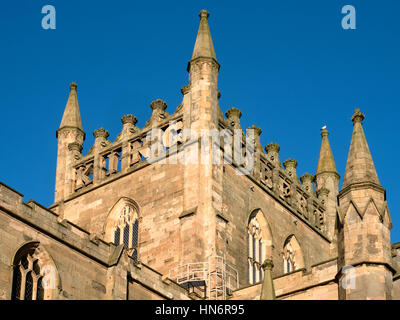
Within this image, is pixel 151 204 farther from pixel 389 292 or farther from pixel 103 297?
pixel 389 292

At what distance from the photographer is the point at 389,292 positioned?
37.9 metres

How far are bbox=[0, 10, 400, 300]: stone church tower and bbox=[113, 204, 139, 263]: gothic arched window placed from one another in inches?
2.7

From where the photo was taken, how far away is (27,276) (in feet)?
125

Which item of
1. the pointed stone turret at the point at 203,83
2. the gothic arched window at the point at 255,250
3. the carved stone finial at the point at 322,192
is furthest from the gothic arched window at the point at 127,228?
the carved stone finial at the point at 322,192

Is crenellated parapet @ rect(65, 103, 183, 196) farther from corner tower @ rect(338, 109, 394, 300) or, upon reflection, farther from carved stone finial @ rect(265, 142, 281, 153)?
corner tower @ rect(338, 109, 394, 300)

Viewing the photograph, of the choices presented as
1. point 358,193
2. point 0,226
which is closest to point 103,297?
point 0,226

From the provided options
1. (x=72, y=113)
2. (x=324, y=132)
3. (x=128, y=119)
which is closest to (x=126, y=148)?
(x=128, y=119)

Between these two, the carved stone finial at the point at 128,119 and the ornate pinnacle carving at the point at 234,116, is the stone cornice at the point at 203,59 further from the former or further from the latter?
the carved stone finial at the point at 128,119

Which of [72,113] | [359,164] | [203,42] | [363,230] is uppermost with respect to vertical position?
[203,42]

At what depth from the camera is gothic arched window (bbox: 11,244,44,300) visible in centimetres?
3744

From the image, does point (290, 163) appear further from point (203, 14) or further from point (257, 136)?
point (203, 14)

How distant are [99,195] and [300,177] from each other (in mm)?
11657

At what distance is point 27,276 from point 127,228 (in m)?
12.3
